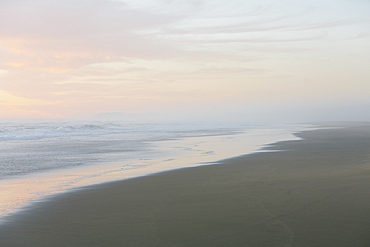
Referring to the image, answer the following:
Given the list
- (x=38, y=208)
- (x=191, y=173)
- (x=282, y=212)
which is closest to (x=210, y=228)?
(x=282, y=212)

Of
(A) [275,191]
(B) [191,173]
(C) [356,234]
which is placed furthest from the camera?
(B) [191,173]

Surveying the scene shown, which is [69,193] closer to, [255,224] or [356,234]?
[255,224]

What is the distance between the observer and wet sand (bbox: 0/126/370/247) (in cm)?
484

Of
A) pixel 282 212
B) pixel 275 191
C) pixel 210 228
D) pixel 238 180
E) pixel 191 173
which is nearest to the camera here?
pixel 210 228

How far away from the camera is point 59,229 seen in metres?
5.46

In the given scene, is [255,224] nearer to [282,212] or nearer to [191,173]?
[282,212]

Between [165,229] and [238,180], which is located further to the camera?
[238,180]

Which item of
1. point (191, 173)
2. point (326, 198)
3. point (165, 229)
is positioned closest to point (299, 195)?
point (326, 198)

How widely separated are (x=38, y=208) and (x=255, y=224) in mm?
4075

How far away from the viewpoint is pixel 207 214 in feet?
19.8

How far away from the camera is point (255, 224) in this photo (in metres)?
5.39

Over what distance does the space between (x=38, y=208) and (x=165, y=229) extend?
9.60ft

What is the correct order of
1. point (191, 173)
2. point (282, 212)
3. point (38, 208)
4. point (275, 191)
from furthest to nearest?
1. point (191, 173)
2. point (275, 191)
3. point (38, 208)
4. point (282, 212)

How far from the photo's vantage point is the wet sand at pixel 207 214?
484cm
